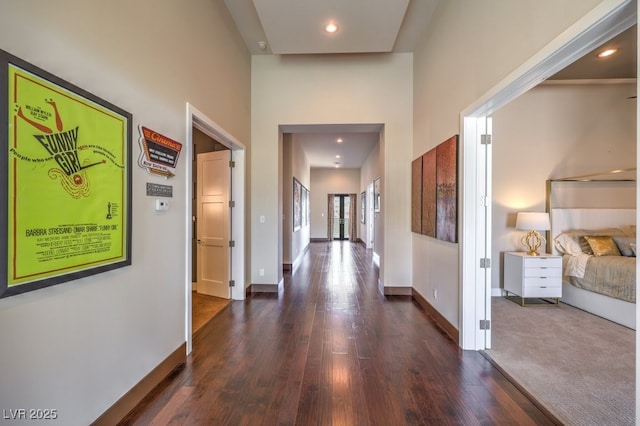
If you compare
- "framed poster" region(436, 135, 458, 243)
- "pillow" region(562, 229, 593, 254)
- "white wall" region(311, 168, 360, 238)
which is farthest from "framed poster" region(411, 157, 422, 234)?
"white wall" region(311, 168, 360, 238)

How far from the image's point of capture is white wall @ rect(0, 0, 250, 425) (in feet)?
4.06

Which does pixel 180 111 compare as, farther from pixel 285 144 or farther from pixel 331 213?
pixel 331 213

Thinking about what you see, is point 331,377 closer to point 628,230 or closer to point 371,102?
point 371,102

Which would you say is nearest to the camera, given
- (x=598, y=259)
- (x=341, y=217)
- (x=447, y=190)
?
(x=447, y=190)

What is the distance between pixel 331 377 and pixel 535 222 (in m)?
3.66

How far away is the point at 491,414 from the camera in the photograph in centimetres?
182

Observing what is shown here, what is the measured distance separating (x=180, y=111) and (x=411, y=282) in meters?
3.84

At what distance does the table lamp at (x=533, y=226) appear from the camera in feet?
13.0

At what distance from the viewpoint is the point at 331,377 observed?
87.3 inches

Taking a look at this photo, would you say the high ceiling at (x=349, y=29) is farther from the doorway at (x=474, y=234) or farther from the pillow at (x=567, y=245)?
the pillow at (x=567, y=245)

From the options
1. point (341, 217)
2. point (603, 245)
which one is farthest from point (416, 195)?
point (341, 217)

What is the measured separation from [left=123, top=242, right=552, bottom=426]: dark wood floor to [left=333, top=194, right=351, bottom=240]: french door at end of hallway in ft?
30.8

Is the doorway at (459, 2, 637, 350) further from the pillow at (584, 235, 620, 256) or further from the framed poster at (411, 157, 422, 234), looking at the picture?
the pillow at (584, 235, 620, 256)

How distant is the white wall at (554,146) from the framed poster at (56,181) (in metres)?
4.81
